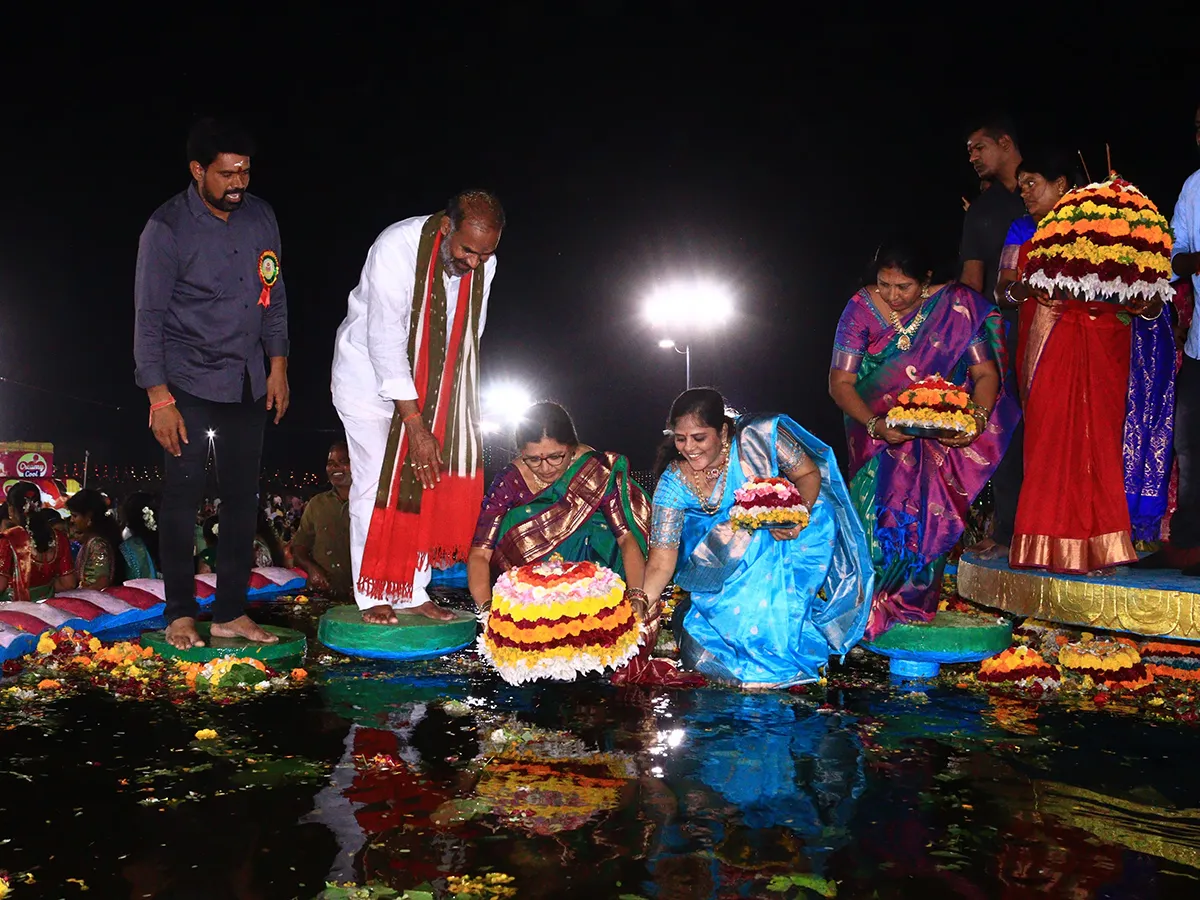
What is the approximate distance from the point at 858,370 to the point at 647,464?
22748mm

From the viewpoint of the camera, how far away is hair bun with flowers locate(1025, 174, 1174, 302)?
5.00 metres

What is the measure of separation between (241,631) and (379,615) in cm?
69

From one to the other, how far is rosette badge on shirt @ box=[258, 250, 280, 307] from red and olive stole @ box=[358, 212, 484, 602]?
0.73 metres

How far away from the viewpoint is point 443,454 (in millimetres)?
5828

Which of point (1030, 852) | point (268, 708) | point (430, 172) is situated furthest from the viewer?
point (430, 172)

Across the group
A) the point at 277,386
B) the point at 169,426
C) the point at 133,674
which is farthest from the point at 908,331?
the point at 133,674

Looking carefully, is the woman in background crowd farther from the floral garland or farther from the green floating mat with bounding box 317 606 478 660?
the green floating mat with bounding box 317 606 478 660

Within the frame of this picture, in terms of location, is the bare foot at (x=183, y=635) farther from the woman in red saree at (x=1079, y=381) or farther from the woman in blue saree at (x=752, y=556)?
the woman in red saree at (x=1079, y=381)

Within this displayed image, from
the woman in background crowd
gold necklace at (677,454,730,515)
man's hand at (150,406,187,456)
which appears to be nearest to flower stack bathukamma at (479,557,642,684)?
gold necklace at (677,454,730,515)

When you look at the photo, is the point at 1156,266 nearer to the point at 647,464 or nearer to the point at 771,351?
the point at 771,351

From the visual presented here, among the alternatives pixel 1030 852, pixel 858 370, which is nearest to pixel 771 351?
pixel 858 370

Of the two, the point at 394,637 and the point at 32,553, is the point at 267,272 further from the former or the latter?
the point at 32,553

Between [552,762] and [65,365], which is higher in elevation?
[65,365]

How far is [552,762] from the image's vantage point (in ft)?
11.3
